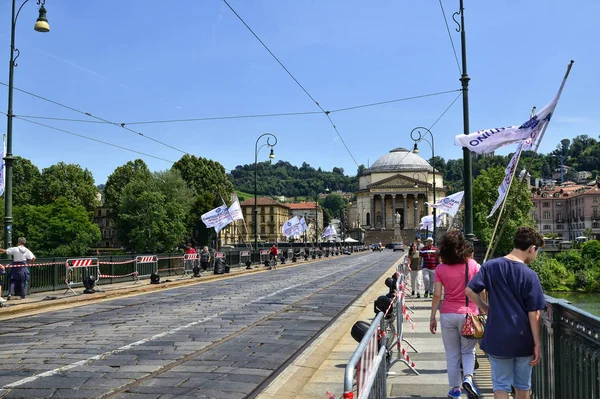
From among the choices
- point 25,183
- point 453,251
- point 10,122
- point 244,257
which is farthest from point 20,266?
point 25,183

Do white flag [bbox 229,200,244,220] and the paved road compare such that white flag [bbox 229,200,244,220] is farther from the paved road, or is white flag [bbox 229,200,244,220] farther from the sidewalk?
the sidewalk

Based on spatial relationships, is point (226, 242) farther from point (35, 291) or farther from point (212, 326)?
point (212, 326)

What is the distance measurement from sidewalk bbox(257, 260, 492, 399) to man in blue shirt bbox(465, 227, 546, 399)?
1.96 meters

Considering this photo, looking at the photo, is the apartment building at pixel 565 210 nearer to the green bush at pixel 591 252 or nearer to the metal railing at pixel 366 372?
the green bush at pixel 591 252

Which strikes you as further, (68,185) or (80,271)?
(68,185)

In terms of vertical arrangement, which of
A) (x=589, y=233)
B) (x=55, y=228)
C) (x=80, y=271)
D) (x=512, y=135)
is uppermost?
(x=512, y=135)

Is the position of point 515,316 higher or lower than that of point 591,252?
higher

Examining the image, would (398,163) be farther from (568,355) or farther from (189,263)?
→ (568,355)

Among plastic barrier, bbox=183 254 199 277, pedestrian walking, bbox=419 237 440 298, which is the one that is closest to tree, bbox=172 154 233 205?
plastic barrier, bbox=183 254 199 277

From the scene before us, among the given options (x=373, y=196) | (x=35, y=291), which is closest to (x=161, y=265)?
(x=35, y=291)

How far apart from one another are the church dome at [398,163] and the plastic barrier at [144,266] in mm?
131135

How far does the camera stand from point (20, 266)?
57.1 feet

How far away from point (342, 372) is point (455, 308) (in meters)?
2.39

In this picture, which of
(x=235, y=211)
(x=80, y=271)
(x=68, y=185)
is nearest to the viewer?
(x=80, y=271)
